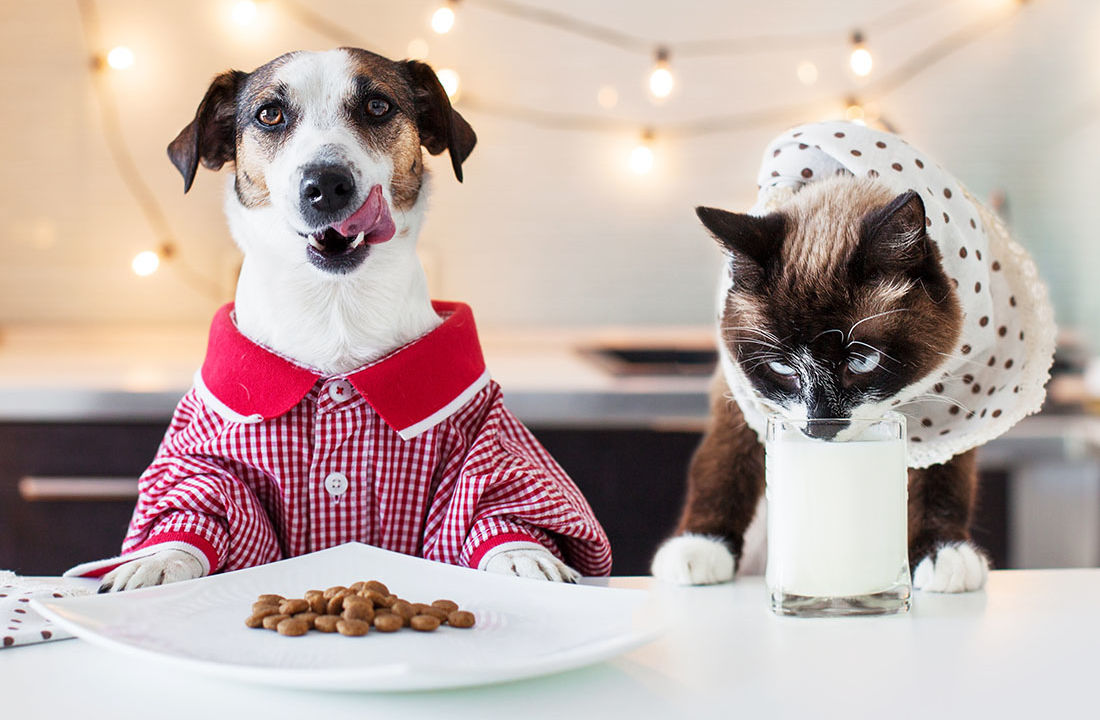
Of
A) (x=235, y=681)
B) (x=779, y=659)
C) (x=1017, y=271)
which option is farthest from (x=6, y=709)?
(x=1017, y=271)

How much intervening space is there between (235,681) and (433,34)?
6.67 feet

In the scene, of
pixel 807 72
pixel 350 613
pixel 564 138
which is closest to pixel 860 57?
pixel 807 72

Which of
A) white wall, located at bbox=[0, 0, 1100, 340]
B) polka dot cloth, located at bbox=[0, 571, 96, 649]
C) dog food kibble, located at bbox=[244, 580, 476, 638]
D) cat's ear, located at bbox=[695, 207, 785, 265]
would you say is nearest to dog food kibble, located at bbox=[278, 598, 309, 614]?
dog food kibble, located at bbox=[244, 580, 476, 638]

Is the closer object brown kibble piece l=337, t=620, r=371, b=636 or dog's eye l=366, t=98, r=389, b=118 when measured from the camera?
brown kibble piece l=337, t=620, r=371, b=636

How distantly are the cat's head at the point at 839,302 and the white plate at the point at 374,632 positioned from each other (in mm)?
279

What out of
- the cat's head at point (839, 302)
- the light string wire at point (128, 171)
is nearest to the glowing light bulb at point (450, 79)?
the light string wire at point (128, 171)

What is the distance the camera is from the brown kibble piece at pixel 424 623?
66cm

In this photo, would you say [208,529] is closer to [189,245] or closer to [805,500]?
[805,500]

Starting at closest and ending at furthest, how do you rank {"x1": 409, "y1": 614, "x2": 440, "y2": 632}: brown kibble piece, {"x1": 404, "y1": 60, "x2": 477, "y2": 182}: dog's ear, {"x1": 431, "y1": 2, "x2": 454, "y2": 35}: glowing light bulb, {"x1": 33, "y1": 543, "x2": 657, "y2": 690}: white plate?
{"x1": 33, "y1": 543, "x2": 657, "y2": 690}: white plate
{"x1": 409, "y1": 614, "x2": 440, "y2": 632}: brown kibble piece
{"x1": 404, "y1": 60, "x2": 477, "y2": 182}: dog's ear
{"x1": 431, "y1": 2, "x2": 454, "y2": 35}: glowing light bulb

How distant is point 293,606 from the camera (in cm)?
68

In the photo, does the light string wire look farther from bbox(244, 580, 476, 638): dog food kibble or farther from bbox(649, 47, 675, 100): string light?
bbox(244, 580, 476, 638): dog food kibble

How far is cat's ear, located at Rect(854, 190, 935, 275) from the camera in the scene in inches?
31.8

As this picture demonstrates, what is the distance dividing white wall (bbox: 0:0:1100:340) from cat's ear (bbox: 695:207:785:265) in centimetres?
154

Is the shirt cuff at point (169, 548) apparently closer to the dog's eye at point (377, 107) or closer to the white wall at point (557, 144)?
the dog's eye at point (377, 107)
